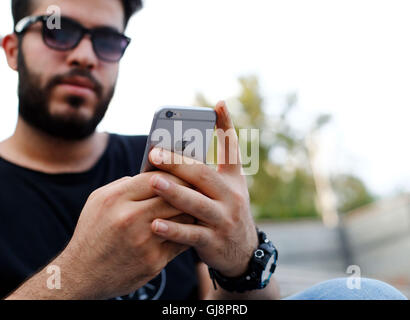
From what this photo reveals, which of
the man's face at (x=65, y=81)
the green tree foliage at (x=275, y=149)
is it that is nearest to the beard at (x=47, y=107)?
the man's face at (x=65, y=81)

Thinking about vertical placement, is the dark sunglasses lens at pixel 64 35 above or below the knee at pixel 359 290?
above

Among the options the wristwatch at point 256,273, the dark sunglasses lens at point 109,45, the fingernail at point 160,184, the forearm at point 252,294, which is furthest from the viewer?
the dark sunglasses lens at point 109,45

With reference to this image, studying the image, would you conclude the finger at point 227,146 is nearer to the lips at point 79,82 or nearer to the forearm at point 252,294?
the forearm at point 252,294

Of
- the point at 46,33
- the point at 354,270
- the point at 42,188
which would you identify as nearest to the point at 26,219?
the point at 42,188

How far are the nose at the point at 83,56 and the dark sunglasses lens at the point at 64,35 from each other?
29mm

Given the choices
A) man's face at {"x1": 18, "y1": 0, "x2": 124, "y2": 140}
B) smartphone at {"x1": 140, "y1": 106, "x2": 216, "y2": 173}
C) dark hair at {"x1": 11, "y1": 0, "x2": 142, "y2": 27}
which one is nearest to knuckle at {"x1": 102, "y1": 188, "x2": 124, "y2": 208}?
smartphone at {"x1": 140, "y1": 106, "x2": 216, "y2": 173}

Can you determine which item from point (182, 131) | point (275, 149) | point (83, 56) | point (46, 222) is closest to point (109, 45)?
point (83, 56)

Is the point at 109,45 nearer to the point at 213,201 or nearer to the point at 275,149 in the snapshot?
the point at 213,201

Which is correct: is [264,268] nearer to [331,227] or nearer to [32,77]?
[32,77]

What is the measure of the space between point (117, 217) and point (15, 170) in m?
0.96

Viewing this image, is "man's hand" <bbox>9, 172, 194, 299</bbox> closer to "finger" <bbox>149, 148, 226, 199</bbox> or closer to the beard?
"finger" <bbox>149, 148, 226, 199</bbox>

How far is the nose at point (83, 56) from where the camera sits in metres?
1.82

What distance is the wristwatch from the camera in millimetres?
1350

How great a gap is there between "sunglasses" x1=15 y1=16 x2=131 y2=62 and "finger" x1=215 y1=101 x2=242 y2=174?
3.42 ft
